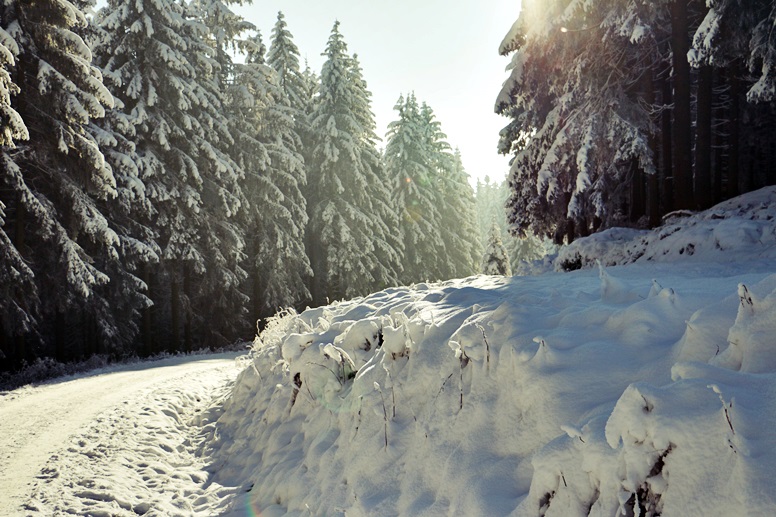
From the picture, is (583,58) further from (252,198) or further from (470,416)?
(252,198)

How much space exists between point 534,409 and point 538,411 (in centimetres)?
4

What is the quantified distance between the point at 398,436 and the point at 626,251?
23.3ft

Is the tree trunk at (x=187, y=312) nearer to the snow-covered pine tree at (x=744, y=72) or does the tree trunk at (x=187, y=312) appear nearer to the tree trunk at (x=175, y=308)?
the tree trunk at (x=175, y=308)

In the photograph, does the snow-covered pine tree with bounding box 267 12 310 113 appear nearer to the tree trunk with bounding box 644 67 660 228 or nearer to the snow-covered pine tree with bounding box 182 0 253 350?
the snow-covered pine tree with bounding box 182 0 253 350

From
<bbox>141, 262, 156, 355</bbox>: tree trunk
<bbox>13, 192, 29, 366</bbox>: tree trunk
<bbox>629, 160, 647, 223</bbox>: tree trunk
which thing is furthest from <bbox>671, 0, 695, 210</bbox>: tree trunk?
<bbox>141, 262, 156, 355</bbox>: tree trunk

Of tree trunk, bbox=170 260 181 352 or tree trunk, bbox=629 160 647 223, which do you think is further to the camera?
tree trunk, bbox=170 260 181 352

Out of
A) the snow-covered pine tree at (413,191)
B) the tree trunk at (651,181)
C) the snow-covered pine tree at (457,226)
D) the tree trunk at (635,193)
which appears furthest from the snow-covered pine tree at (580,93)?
the snow-covered pine tree at (457,226)

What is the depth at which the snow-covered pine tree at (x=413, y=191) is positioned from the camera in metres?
36.0

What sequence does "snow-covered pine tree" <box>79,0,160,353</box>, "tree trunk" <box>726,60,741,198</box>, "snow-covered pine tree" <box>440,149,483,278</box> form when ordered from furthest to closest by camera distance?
"snow-covered pine tree" <box>440,149,483,278</box> → "snow-covered pine tree" <box>79,0,160,353</box> → "tree trunk" <box>726,60,741,198</box>

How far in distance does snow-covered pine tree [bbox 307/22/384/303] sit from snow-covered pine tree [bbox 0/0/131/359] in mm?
14006

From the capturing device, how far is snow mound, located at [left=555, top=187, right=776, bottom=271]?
7.07 meters

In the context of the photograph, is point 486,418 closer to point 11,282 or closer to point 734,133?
point 11,282

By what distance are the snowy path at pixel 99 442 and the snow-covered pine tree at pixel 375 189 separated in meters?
20.0

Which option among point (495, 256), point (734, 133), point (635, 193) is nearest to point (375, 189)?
point (495, 256)
